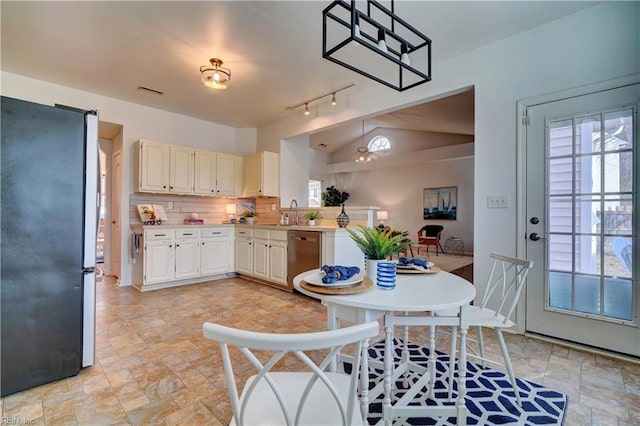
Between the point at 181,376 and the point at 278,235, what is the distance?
8.11ft

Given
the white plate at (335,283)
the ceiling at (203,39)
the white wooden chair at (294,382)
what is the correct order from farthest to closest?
the ceiling at (203,39) < the white plate at (335,283) < the white wooden chair at (294,382)

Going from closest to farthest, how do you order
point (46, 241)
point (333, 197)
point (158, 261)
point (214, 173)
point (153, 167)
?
point (46, 241)
point (158, 261)
point (153, 167)
point (214, 173)
point (333, 197)

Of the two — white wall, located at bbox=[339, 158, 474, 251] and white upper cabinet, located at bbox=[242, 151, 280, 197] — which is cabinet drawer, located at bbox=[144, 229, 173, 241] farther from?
white wall, located at bbox=[339, 158, 474, 251]

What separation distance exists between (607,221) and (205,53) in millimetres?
3964

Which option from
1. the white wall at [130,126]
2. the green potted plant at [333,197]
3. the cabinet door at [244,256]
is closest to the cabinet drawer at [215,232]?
the cabinet door at [244,256]

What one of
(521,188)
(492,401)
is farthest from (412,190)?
(492,401)

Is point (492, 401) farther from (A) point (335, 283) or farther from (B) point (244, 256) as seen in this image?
(B) point (244, 256)

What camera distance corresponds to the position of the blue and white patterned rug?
5.09ft

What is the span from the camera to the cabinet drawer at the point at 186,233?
14.3ft

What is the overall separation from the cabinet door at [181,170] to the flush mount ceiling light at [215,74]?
1.59 m

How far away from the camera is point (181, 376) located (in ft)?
6.47

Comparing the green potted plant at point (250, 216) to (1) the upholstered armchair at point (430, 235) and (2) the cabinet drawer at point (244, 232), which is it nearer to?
(2) the cabinet drawer at point (244, 232)

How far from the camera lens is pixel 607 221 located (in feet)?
7.61

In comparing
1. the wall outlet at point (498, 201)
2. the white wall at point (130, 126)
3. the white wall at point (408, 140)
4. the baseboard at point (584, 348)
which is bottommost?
the baseboard at point (584, 348)
